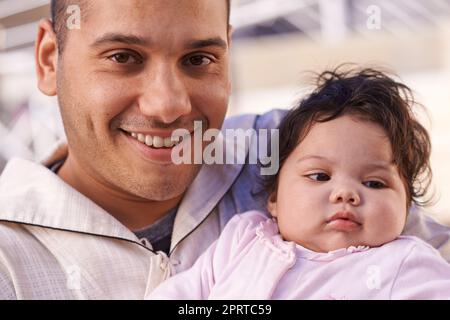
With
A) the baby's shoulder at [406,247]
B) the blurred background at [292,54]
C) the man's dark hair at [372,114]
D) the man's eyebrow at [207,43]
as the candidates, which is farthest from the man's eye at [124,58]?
the blurred background at [292,54]

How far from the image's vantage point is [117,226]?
4.60 feet

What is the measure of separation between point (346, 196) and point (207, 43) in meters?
0.40

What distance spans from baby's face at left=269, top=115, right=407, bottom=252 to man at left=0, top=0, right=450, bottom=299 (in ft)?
0.65

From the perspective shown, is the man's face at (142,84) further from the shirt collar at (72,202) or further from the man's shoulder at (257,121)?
the man's shoulder at (257,121)

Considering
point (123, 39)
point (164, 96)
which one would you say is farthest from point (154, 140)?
point (123, 39)

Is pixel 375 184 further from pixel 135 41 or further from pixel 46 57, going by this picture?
pixel 46 57

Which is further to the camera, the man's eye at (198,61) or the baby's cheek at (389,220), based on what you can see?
the man's eye at (198,61)

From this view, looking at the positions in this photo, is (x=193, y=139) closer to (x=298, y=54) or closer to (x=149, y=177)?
(x=149, y=177)

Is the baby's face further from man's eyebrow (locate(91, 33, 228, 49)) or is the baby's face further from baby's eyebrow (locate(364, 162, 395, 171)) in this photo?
man's eyebrow (locate(91, 33, 228, 49))

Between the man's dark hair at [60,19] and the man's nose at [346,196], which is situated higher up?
the man's dark hair at [60,19]

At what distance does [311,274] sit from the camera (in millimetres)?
1274

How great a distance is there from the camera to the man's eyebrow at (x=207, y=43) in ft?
4.59

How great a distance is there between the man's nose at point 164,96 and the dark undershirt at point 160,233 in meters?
0.26
